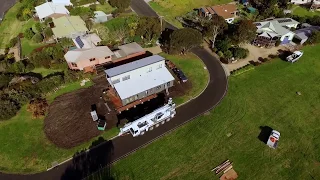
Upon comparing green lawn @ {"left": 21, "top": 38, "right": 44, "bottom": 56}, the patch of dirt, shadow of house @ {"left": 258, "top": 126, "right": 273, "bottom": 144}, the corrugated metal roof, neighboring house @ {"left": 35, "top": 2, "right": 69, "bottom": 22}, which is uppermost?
neighboring house @ {"left": 35, "top": 2, "right": 69, "bottom": 22}

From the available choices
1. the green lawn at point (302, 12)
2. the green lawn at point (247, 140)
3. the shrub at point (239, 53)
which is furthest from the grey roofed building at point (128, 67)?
the green lawn at point (302, 12)

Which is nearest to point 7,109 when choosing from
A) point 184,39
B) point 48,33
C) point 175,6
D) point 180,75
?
point 48,33

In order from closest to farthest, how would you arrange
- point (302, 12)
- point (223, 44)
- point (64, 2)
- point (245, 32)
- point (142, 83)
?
point (142, 83) → point (245, 32) → point (223, 44) → point (64, 2) → point (302, 12)

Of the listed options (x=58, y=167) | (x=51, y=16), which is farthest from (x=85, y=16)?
(x=58, y=167)

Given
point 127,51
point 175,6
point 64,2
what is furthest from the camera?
point 175,6

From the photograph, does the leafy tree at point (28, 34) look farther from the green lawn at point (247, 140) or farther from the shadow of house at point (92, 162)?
the green lawn at point (247, 140)

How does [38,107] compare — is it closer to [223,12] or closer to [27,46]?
[27,46]

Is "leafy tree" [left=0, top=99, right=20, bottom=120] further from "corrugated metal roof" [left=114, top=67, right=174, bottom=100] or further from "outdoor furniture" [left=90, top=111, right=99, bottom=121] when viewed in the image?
"corrugated metal roof" [left=114, top=67, right=174, bottom=100]

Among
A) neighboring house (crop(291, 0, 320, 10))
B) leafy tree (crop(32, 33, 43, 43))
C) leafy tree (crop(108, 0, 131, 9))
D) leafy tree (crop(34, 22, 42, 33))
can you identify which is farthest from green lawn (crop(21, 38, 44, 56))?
neighboring house (crop(291, 0, 320, 10))
